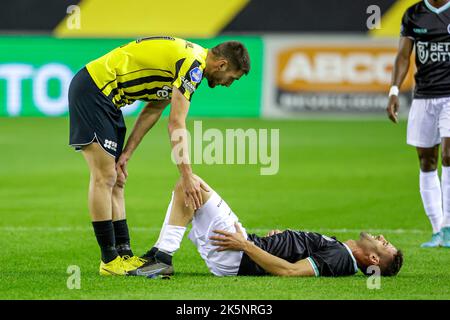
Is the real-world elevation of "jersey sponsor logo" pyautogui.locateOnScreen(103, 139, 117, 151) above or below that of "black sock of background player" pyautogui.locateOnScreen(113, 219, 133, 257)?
above

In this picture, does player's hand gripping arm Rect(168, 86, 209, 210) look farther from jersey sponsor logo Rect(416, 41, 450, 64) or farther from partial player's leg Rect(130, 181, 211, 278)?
jersey sponsor logo Rect(416, 41, 450, 64)

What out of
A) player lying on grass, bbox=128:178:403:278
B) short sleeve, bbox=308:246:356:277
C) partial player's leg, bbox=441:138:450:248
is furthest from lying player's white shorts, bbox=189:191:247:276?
partial player's leg, bbox=441:138:450:248

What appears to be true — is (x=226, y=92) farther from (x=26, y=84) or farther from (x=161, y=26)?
(x=26, y=84)

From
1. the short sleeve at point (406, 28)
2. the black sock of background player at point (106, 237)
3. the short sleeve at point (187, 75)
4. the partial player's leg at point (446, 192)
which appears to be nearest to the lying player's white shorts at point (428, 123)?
the partial player's leg at point (446, 192)

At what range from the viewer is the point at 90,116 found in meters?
7.62

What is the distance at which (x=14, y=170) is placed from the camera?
15.4m

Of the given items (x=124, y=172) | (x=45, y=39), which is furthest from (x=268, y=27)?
(x=124, y=172)

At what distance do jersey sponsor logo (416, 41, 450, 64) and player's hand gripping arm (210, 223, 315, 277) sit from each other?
124 inches

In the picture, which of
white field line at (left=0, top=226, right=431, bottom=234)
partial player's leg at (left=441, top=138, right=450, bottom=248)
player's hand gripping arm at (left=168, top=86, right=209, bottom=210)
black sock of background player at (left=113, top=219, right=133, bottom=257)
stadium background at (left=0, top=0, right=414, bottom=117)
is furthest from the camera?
stadium background at (left=0, top=0, right=414, bottom=117)

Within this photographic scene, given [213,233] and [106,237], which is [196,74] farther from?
[106,237]

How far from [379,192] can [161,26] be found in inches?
490

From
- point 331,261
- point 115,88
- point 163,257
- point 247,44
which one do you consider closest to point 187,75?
point 115,88

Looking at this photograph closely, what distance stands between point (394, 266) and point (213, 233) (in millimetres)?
1410

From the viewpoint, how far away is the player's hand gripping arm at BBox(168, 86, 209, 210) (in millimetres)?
7242
